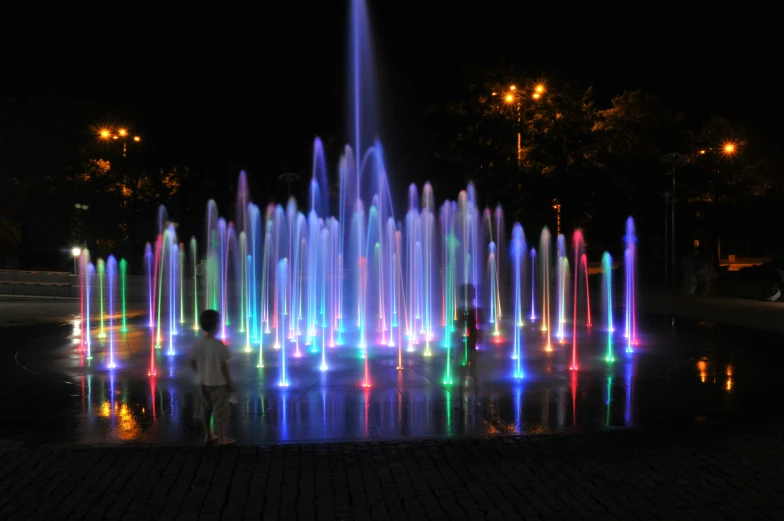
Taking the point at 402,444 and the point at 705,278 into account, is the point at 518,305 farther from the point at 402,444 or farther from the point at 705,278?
the point at 705,278

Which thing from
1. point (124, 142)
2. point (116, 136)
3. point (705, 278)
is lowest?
point (705, 278)

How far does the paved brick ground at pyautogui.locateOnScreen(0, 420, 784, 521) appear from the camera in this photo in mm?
4465

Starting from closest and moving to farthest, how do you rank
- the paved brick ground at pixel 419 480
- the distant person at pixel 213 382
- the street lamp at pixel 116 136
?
the paved brick ground at pixel 419 480 → the distant person at pixel 213 382 → the street lamp at pixel 116 136

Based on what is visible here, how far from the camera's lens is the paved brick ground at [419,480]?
446 cm

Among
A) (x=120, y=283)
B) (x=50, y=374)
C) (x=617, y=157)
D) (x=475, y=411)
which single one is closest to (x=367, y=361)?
(x=475, y=411)

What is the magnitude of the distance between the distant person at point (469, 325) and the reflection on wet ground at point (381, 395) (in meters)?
0.36

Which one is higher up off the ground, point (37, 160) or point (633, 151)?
point (633, 151)

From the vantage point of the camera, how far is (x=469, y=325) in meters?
8.51

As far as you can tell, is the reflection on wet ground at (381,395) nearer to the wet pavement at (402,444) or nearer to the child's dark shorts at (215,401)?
the wet pavement at (402,444)

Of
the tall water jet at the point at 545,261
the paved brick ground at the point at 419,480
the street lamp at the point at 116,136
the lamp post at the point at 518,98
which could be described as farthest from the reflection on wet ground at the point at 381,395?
the street lamp at the point at 116,136

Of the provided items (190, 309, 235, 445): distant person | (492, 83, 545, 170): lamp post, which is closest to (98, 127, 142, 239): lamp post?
(492, 83, 545, 170): lamp post

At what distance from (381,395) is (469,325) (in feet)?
4.88

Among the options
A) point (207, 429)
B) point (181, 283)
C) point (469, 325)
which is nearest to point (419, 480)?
point (207, 429)

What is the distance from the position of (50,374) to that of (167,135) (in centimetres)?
2285
